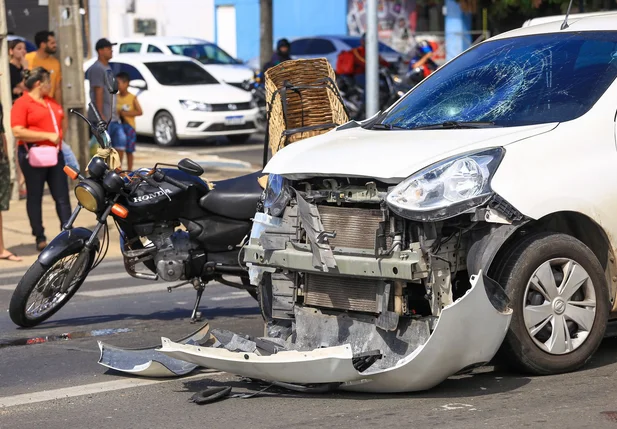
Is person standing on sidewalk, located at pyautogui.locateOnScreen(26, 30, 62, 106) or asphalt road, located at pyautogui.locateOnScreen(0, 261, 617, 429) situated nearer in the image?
asphalt road, located at pyautogui.locateOnScreen(0, 261, 617, 429)

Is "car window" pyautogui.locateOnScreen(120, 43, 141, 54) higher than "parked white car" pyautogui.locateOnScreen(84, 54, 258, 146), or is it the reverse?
"car window" pyautogui.locateOnScreen(120, 43, 141, 54)

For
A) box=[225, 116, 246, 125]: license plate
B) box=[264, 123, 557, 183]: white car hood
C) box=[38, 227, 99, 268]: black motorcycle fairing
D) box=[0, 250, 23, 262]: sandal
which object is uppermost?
box=[264, 123, 557, 183]: white car hood

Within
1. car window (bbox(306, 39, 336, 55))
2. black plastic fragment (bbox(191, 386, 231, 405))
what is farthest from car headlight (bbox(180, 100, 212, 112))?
black plastic fragment (bbox(191, 386, 231, 405))

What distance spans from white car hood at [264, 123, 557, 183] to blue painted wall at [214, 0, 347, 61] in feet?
100

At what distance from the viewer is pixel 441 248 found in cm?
607

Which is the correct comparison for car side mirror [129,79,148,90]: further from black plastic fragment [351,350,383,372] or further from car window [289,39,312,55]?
black plastic fragment [351,350,383,372]

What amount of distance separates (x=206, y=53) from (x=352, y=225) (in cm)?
2157

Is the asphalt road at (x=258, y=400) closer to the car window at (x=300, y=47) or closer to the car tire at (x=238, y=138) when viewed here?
the car tire at (x=238, y=138)

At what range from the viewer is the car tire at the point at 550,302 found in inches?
244

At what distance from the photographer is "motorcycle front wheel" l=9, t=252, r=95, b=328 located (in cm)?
831

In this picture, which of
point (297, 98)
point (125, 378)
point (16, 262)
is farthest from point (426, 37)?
point (125, 378)

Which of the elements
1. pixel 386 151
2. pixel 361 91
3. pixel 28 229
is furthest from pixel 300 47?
pixel 386 151

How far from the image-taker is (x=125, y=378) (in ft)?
22.3

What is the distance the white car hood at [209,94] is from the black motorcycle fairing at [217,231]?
1406cm
